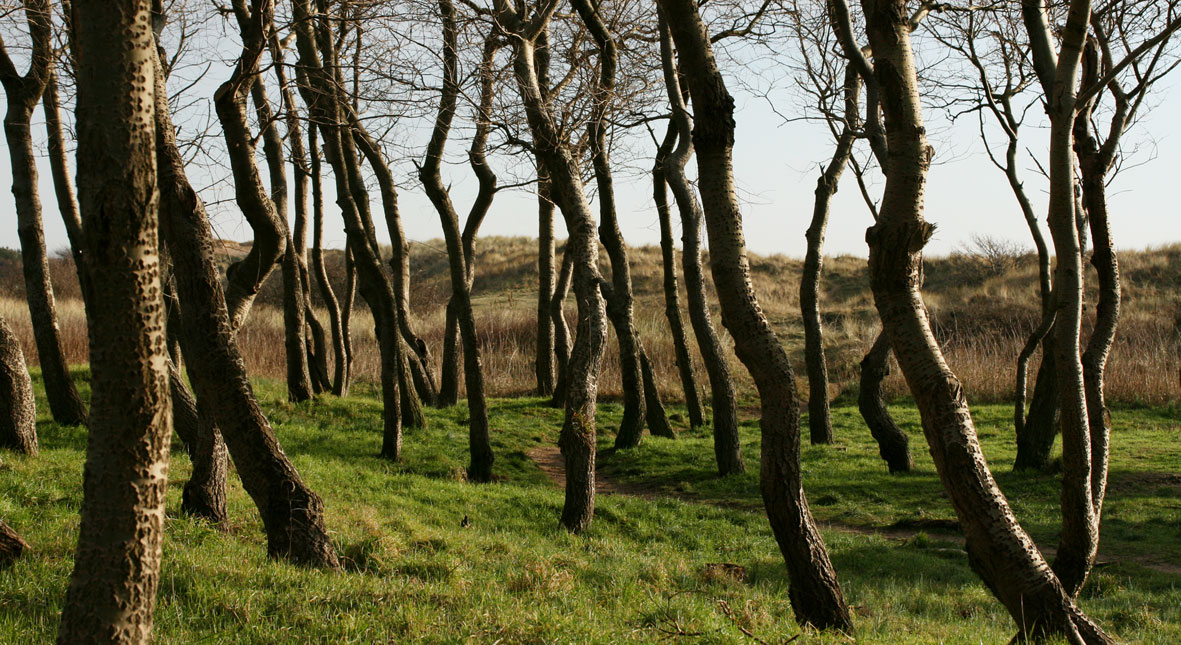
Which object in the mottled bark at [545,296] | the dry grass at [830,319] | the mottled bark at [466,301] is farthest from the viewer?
the dry grass at [830,319]

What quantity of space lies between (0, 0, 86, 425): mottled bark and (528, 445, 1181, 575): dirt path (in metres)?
6.59

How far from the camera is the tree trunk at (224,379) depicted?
5570 mm

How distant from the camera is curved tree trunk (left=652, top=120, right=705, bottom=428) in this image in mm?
15781

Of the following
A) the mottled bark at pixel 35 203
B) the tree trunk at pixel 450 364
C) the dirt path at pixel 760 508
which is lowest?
the dirt path at pixel 760 508

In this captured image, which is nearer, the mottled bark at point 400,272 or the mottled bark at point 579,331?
the mottled bark at point 579,331

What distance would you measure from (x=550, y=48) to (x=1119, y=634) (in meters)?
11.1

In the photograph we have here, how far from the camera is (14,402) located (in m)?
9.22

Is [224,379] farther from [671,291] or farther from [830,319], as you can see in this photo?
[830,319]

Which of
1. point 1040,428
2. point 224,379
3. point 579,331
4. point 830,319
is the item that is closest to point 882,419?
point 1040,428

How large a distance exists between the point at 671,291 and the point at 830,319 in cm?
1986

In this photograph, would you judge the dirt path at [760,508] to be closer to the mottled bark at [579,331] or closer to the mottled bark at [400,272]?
the mottled bark at [400,272]

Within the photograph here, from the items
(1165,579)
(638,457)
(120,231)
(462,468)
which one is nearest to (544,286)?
(638,457)

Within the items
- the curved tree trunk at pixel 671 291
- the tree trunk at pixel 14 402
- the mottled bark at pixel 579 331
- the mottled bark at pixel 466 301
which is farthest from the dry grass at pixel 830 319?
the tree trunk at pixel 14 402

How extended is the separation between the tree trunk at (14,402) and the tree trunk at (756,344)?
24.5ft
